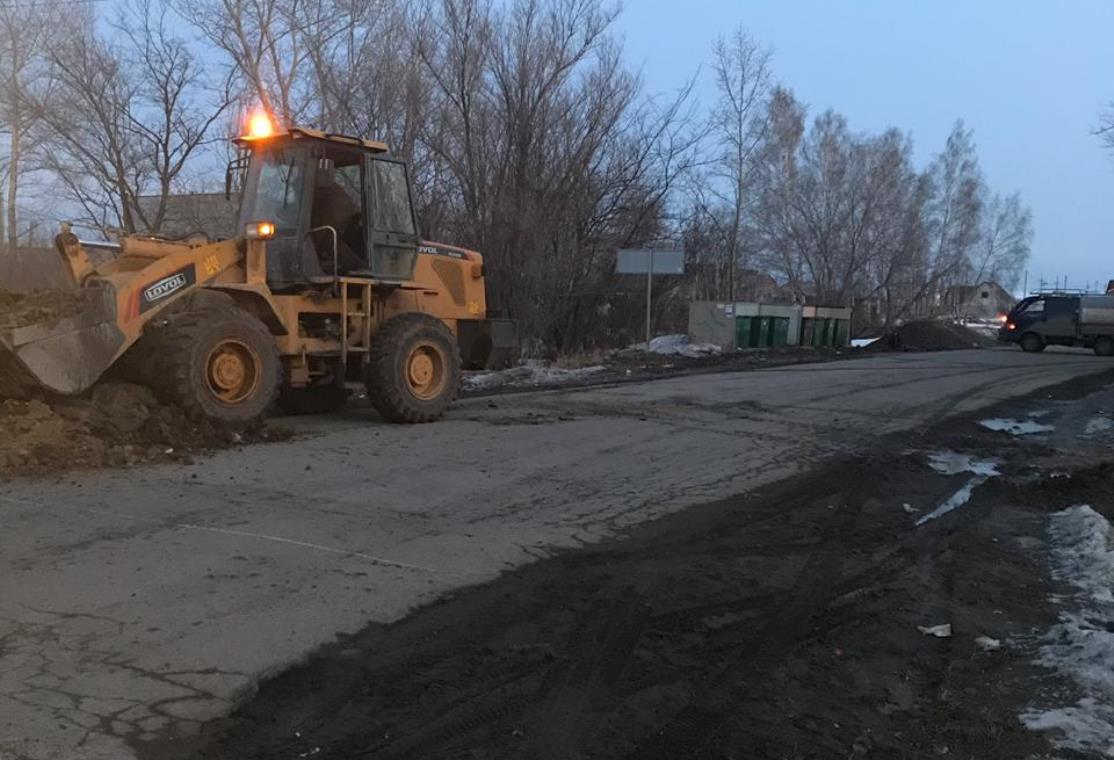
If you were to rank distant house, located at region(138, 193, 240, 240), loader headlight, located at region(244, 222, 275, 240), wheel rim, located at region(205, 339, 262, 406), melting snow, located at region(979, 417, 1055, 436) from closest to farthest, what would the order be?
wheel rim, located at region(205, 339, 262, 406) → loader headlight, located at region(244, 222, 275, 240) → melting snow, located at region(979, 417, 1055, 436) → distant house, located at region(138, 193, 240, 240)

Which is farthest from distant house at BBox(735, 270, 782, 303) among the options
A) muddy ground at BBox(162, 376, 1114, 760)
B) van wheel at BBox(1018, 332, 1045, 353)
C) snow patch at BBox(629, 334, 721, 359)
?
muddy ground at BBox(162, 376, 1114, 760)

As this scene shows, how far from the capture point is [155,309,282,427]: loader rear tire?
345 inches

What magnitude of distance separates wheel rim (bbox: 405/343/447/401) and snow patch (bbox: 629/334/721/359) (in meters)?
14.7

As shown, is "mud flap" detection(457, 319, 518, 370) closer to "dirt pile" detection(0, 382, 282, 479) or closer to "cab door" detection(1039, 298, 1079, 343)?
"dirt pile" detection(0, 382, 282, 479)

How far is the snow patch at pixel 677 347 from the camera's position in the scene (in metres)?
26.5

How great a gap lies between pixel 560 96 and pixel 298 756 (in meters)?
→ 24.9

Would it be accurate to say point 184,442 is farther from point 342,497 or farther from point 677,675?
point 677,675

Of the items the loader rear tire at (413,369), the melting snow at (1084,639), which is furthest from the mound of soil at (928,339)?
the melting snow at (1084,639)

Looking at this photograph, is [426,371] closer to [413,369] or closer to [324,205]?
[413,369]

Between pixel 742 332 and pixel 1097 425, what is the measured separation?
16268 millimetres

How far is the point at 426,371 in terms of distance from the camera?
1146 centimetres

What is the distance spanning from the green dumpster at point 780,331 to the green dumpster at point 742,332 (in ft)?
5.66

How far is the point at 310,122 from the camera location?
90.1 ft

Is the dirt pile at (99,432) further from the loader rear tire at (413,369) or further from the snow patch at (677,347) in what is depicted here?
the snow patch at (677,347)
